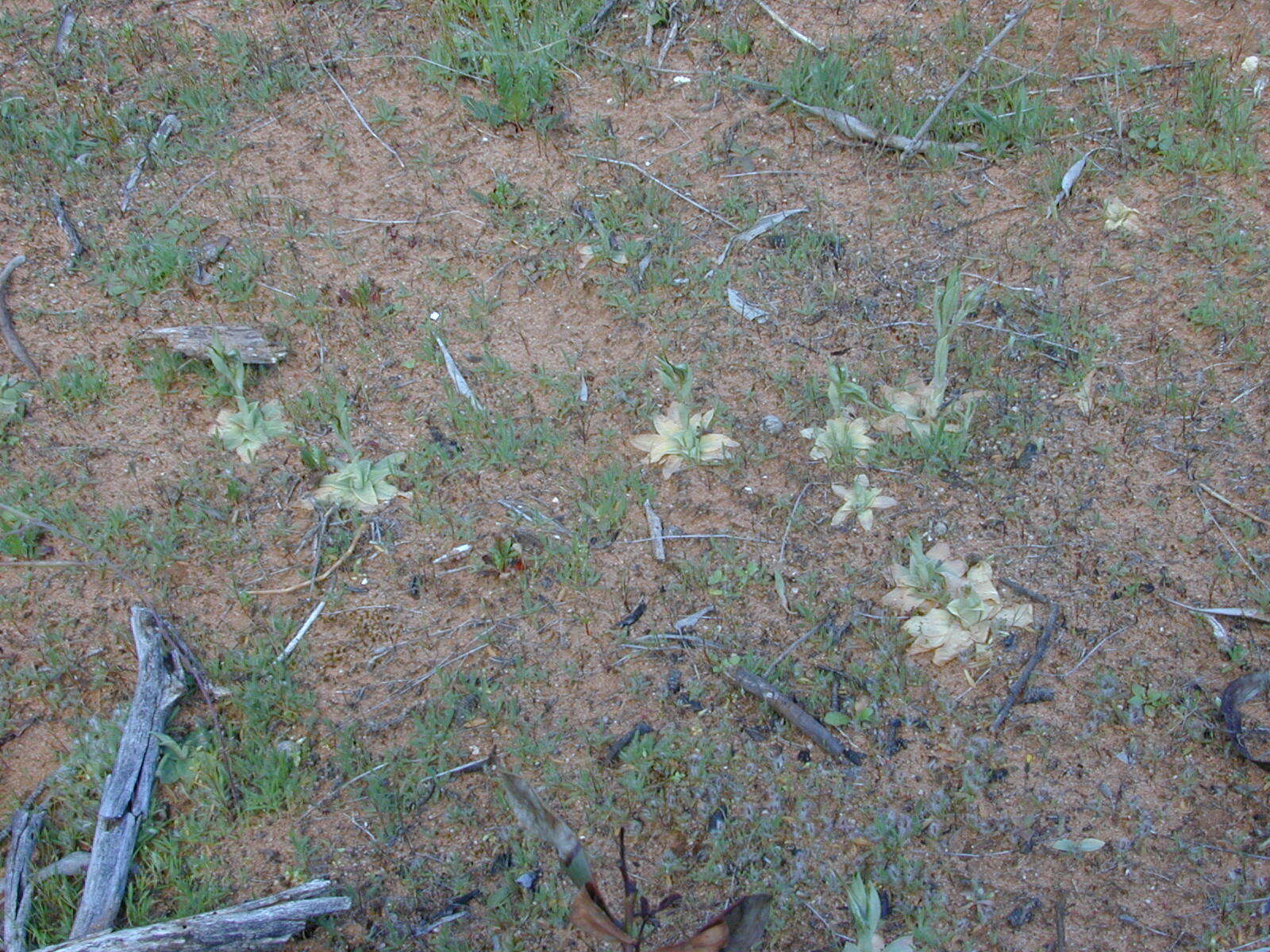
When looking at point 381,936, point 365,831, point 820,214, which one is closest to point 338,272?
point 820,214

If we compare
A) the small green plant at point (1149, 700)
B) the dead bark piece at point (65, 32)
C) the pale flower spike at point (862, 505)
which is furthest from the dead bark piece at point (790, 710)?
the dead bark piece at point (65, 32)

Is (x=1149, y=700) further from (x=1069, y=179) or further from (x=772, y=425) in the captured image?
(x=1069, y=179)

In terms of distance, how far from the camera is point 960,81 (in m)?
3.67

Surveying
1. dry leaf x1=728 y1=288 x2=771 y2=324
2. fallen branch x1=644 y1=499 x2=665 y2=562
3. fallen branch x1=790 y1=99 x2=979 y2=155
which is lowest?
fallen branch x1=644 y1=499 x2=665 y2=562

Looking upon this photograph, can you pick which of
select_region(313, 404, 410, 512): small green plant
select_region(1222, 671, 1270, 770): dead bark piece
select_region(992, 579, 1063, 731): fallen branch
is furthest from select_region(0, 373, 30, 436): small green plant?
select_region(1222, 671, 1270, 770): dead bark piece

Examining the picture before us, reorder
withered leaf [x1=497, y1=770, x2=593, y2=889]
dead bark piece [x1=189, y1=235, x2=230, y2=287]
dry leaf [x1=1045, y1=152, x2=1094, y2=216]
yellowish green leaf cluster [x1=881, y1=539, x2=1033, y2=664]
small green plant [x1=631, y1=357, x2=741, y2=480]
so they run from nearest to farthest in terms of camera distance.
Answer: withered leaf [x1=497, y1=770, x2=593, y2=889] < yellowish green leaf cluster [x1=881, y1=539, x2=1033, y2=664] < small green plant [x1=631, y1=357, x2=741, y2=480] < dry leaf [x1=1045, y1=152, x2=1094, y2=216] < dead bark piece [x1=189, y1=235, x2=230, y2=287]

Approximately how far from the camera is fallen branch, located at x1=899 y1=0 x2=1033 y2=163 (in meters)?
3.66

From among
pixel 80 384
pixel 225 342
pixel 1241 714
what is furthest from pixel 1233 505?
pixel 80 384

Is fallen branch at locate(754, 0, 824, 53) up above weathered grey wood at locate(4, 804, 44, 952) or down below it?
above

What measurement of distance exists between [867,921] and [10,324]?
3.22 m

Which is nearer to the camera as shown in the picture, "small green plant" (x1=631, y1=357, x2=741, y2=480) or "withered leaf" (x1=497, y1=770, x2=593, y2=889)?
"withered leaf" (x1=497, y1=770, x2=593, y2=889)

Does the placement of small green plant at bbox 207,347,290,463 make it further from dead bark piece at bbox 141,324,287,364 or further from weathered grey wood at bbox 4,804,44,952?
weathered grey wood at bbox 4,804,44,952

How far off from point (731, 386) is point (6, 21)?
3.54 metres

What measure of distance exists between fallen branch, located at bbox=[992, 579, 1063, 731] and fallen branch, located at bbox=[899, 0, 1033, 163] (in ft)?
5.63
